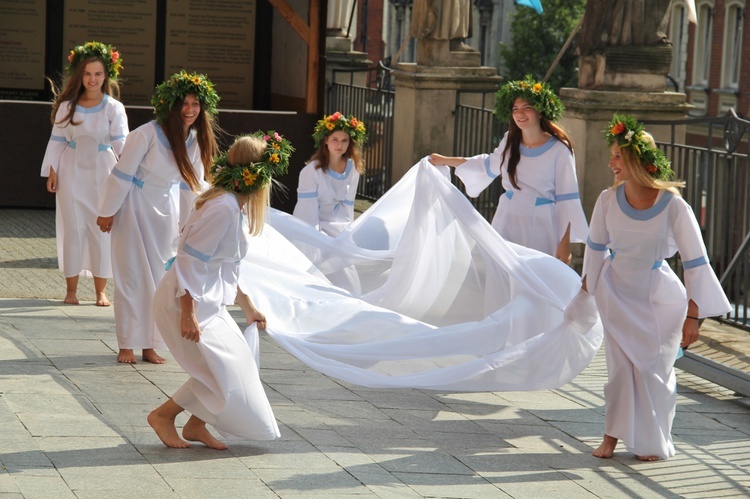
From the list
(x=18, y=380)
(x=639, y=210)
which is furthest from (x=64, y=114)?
(x=639, y=210)

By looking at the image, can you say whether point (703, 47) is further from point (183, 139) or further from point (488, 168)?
point (183, 139)

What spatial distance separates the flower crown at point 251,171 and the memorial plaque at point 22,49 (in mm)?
12068

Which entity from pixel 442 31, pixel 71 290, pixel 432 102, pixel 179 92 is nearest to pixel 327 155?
pixel 71 290

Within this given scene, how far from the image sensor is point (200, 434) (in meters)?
7.00

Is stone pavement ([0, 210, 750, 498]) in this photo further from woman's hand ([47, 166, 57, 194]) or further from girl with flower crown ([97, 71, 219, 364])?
woman's hand ([47, 166, 57, 194])

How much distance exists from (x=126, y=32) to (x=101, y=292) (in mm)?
8245

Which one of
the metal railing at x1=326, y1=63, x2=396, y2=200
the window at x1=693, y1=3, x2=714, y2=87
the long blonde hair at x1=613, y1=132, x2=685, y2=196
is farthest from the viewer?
the window at x1=693, y1=3, x2=714, y2=87

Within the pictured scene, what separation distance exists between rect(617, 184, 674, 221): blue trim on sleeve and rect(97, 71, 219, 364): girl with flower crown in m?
2.85

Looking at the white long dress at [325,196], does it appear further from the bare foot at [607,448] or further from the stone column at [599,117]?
the bare foot at [607,448]

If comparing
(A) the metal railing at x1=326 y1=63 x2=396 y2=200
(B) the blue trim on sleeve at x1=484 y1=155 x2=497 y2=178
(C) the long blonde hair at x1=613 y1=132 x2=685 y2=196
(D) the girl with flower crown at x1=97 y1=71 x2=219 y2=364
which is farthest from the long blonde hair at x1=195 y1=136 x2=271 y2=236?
(A) the metal railing at x1=326 y1=63 x2=396 y2=200

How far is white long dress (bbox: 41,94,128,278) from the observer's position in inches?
439

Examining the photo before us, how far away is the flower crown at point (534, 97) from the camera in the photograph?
9.13 meters

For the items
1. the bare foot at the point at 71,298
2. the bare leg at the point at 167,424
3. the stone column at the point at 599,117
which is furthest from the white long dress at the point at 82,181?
the stone column at the point at 599,117

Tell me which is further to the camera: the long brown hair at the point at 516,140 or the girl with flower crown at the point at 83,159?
the girl with flower crown at the point at 83,159
